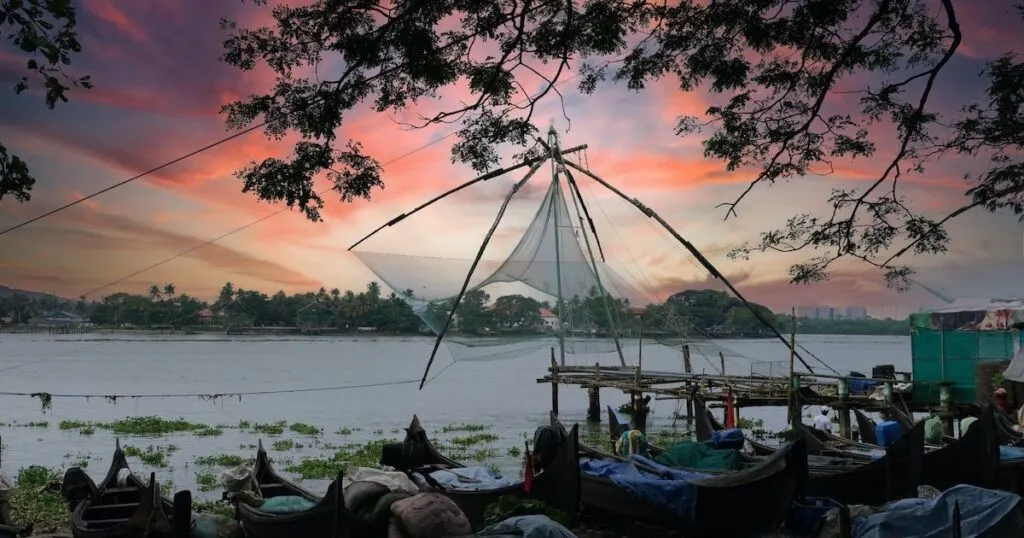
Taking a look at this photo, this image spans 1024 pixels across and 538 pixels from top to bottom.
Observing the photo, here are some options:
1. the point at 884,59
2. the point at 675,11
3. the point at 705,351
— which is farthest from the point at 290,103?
the point at 705,351

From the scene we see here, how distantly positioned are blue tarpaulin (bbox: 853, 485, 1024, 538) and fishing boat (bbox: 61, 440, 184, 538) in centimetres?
508

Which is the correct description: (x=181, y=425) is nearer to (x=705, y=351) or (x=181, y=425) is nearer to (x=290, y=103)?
(x=705, y=351)

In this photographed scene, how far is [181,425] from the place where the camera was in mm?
18531

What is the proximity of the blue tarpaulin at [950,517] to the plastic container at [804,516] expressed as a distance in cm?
109

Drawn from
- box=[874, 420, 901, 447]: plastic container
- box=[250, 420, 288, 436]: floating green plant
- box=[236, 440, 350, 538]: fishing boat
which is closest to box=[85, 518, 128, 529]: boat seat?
box=[236, 440, 350, 538]: fishing boat

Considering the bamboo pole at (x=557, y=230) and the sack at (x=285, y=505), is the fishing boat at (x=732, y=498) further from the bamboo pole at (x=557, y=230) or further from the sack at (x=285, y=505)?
the bamboo pole at (x=557, y=230)

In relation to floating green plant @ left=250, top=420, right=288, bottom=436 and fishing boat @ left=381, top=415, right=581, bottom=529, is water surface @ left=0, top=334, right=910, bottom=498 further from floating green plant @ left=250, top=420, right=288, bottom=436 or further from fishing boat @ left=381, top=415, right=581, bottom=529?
fishing boat @ left=381, top=415, right=581, bottom=529

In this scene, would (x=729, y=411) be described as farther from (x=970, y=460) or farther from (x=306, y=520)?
(x=306, y=520)

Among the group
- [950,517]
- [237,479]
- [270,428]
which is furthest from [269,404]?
[950,517]

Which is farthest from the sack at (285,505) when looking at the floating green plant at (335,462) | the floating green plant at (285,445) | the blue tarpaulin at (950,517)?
the floating green plant at (285,445)

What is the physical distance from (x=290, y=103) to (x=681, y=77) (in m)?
3.19

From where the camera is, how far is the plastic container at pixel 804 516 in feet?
21.7

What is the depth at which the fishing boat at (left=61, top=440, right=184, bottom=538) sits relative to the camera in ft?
20.5

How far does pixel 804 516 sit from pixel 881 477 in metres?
1.19
